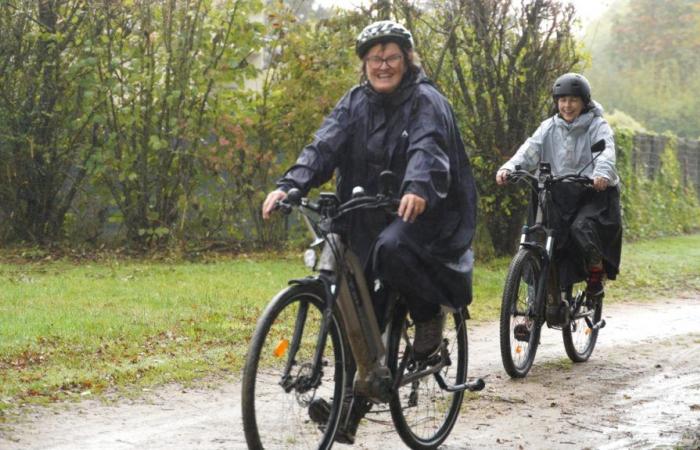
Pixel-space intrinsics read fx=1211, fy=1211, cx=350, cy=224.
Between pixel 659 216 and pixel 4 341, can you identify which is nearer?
pixel 4 341

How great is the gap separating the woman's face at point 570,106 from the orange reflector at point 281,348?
4102mm

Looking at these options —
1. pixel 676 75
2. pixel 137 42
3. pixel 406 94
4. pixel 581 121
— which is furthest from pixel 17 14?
pixel 676 75

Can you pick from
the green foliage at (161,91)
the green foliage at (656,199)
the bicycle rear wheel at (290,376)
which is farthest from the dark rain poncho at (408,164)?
the green foliage at (656,199)

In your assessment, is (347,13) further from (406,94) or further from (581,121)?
(406,94)

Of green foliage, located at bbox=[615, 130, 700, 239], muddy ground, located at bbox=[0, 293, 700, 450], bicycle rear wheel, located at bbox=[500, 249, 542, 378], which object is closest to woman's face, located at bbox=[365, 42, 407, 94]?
muddy ground, located at bbox=[0, 293, 700, 450]

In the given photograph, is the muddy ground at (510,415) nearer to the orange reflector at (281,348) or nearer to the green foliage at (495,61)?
the orange reflector at (281,348)

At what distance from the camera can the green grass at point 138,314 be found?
24.1 feet

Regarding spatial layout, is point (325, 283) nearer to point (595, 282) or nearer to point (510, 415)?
point (510, 415)

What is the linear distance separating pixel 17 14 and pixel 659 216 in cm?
1358

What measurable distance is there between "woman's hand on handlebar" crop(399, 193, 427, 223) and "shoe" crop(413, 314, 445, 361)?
2.63 feet

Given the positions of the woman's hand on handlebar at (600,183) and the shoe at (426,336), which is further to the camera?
the woman's hand on handlebar at (600,183)

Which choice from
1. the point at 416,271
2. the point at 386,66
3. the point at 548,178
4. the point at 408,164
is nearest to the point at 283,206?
the point at 408,164

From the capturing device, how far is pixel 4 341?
830 cm

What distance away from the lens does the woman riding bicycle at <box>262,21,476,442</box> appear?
518 centimetres
